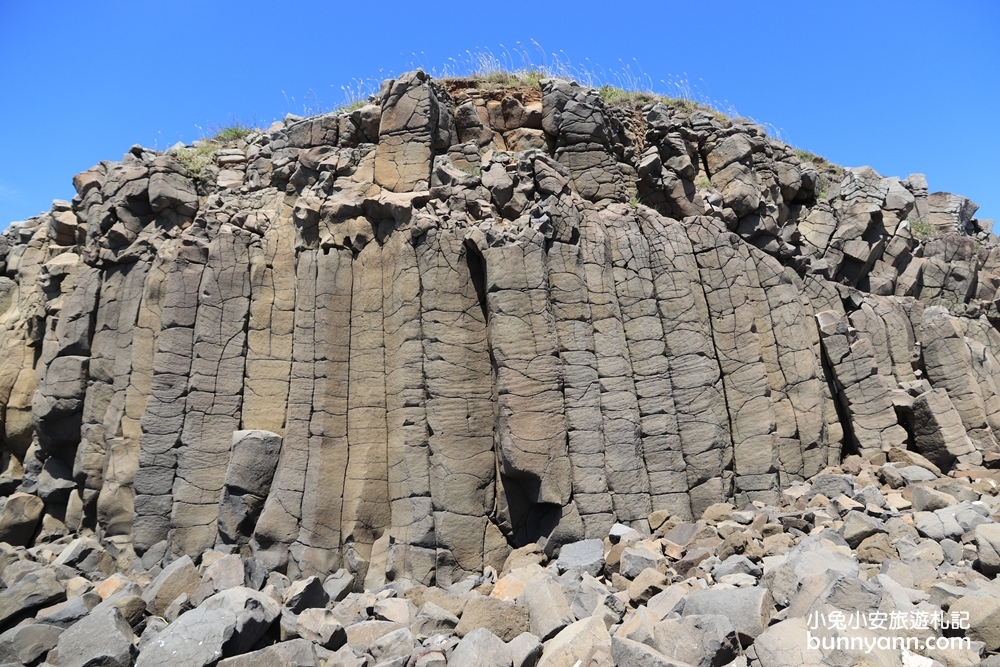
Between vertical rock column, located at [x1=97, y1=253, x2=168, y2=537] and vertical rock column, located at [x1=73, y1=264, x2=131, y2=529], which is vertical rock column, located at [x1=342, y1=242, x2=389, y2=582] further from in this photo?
vertical rock column, located at [x1=73, y1=264, x2=131, y2=529]

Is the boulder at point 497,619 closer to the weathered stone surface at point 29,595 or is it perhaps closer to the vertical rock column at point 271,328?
the vertical rock column at point 271,328

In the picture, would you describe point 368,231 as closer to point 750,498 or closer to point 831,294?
point 750,498

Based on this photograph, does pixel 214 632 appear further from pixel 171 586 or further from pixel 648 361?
pixel 648 361

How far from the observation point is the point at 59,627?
31.4ft

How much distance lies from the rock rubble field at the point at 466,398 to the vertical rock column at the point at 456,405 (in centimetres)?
5

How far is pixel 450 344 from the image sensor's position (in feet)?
41.8

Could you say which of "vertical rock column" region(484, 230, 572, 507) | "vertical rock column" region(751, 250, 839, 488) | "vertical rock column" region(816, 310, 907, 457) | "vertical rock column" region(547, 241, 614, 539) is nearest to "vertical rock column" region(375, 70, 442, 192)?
"vertical rock column" region(484, 230, 572, 507)

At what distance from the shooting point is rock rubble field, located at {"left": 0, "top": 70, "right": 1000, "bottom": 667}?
955cm

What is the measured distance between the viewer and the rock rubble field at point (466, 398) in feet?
31.3

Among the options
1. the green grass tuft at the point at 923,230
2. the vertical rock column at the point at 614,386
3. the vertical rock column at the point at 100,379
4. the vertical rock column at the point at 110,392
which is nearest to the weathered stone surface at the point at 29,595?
the vertical rock column at the point at 110,392

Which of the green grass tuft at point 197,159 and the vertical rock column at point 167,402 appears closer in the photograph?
the vertical rock column at point 167,402

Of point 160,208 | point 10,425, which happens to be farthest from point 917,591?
point 10,425

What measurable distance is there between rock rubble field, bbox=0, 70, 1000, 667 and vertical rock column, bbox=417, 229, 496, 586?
0.05 metres

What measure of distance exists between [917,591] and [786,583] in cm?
135
